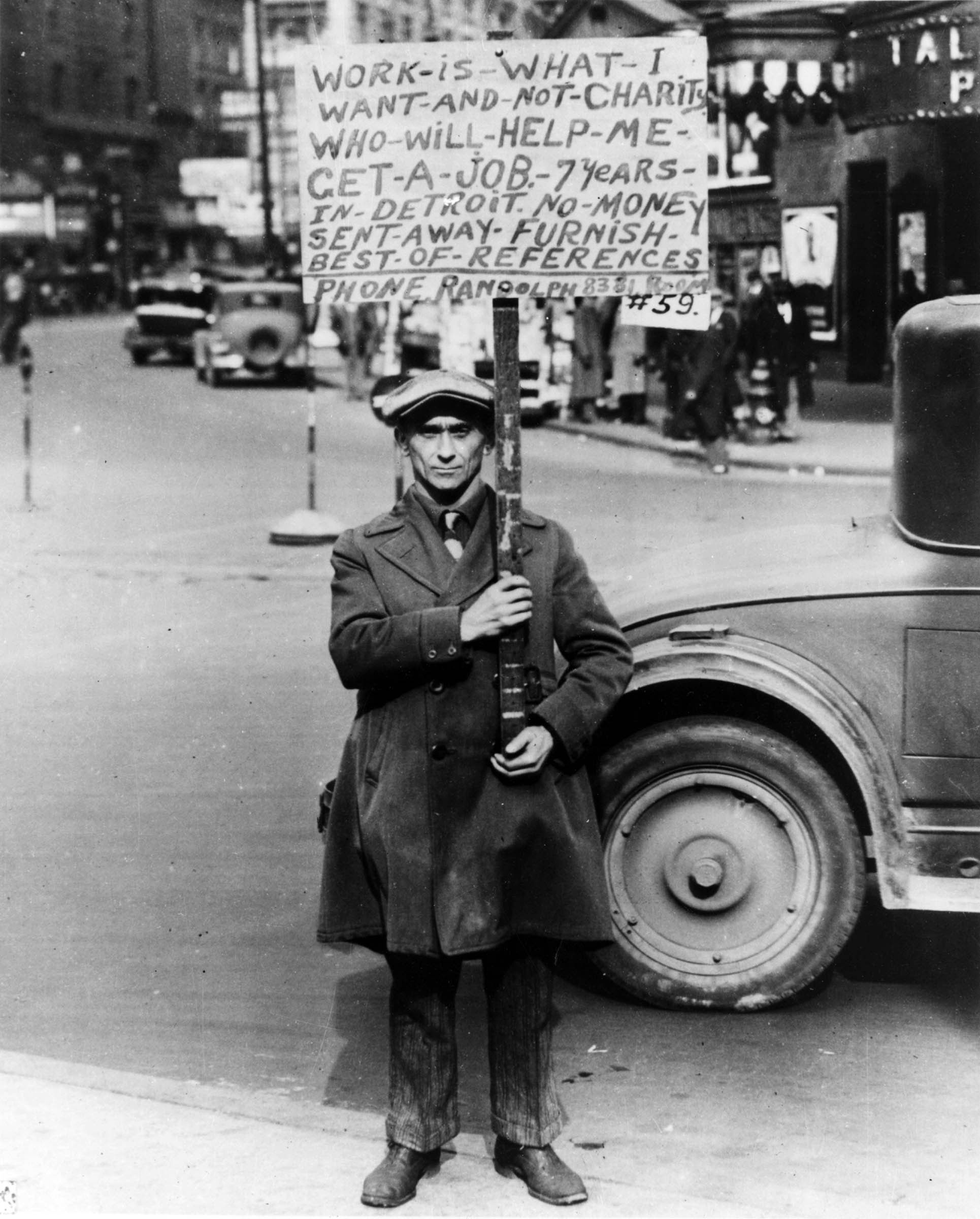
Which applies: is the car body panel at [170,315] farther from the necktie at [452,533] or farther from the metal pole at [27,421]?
the necktie at [452,533]

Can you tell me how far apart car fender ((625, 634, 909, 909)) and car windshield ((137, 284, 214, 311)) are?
3591 centimetres

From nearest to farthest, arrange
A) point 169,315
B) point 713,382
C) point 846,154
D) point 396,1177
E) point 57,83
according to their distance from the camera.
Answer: point 396,1177 < point 713,382 < point 846,154 < point 169,315 < point 57,83

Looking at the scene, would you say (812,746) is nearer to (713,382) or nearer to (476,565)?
(476,565)

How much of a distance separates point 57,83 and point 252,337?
79.9ft

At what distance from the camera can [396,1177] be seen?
4148 millimetres

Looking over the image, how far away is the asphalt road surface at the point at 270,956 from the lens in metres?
4.64

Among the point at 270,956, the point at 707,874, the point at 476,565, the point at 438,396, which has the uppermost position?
the point at 438,396

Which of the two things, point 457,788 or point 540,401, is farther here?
point 540,401

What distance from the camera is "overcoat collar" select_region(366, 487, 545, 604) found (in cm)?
421

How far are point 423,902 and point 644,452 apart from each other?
17.9 m

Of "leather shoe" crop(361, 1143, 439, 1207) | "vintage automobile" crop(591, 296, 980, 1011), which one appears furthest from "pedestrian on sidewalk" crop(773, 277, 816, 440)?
"leather shoe" crop(361, 1143, 439, 1207)

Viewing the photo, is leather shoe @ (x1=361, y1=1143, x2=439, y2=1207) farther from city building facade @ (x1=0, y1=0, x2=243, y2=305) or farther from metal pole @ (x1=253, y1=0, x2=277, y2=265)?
city building facade @ (x1=0, y1=0, x2=243, y2=305)

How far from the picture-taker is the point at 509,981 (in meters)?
4.24

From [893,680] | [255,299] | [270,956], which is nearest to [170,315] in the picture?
[255,299]
